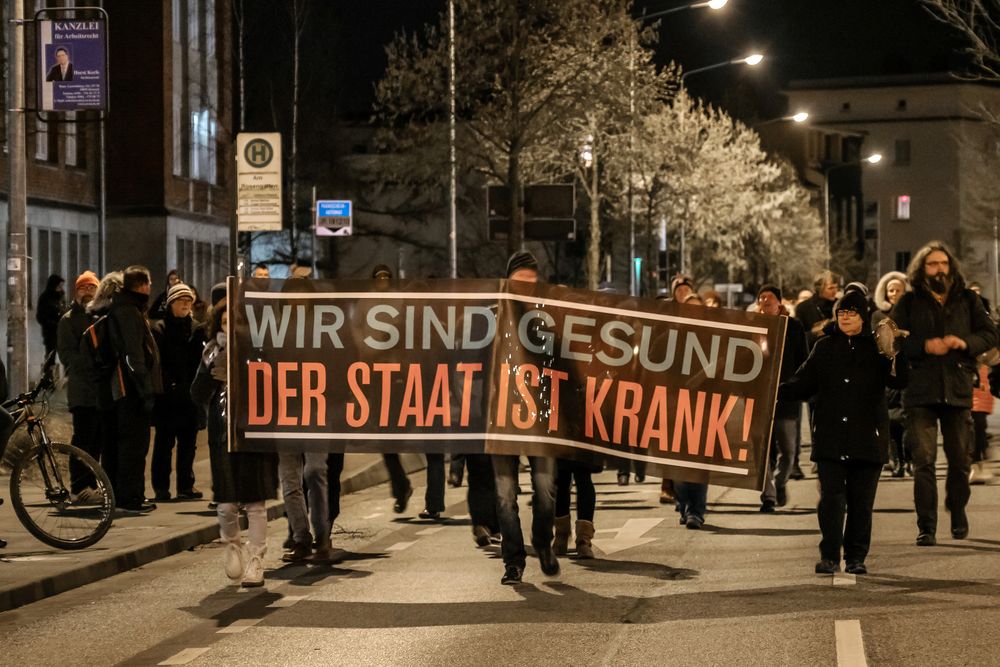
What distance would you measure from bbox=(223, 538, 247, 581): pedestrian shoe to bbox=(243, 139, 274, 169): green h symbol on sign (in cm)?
721

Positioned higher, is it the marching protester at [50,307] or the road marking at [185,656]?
the marching protester at [50,307]

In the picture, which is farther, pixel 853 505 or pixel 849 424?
pixel 853 505

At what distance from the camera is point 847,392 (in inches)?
414

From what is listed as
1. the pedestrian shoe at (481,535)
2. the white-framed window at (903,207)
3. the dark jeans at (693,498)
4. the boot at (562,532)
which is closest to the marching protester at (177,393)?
the pedestrian shoe at (481,535)

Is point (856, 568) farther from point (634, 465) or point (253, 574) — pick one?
point (253, 574)

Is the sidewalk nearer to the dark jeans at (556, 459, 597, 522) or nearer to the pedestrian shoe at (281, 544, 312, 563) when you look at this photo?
the pedestrian shoe at (281, 544, 312, 563)

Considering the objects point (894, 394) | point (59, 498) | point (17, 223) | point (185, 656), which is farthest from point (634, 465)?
point (17, 223)

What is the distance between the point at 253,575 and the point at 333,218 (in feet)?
81.9

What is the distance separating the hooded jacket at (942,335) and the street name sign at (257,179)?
23.3 ft

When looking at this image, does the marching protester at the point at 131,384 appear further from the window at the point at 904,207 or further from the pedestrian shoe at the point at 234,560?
the window at the point at 904,207

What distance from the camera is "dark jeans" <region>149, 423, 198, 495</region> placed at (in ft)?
50.0

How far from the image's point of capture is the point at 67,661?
8.15m

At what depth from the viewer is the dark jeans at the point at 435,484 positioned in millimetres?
13906

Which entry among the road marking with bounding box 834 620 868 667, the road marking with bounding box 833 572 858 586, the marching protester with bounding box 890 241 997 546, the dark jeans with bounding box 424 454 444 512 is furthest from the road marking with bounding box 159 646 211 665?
the dark jeans with bounding box 424 454 444 512
